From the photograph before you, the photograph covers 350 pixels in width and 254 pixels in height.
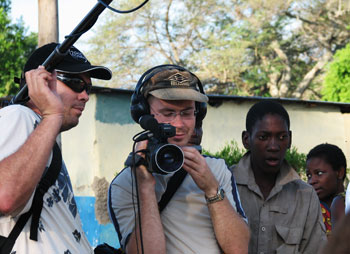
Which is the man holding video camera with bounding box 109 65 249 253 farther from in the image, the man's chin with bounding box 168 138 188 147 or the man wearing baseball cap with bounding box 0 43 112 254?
the man wearing baseball cap with bounding box 0 43 112 254

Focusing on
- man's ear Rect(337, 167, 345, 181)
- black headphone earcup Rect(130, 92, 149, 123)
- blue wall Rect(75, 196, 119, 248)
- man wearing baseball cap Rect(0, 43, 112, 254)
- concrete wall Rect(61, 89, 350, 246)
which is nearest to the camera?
man wearing baseball cap Rect(0, 43, 112, 254)

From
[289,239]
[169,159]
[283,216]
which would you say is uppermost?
[169,159]

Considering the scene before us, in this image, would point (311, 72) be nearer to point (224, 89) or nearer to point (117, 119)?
point (224, 89)

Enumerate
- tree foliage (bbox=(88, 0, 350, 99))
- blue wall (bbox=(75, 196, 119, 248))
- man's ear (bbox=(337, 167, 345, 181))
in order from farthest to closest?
1. tree foliage (bbox=(88, 0, 350, 99))
2. blue wall (bbox=(75, 196, 119, 248))
3. man's ear (bbox=(337, 167, 345, 181))

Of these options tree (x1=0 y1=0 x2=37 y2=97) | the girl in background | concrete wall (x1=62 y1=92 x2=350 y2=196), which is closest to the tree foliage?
tree (x1=0 y1=0 x2=37 y2=97)

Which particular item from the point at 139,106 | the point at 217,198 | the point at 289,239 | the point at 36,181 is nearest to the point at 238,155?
the point at 289,239

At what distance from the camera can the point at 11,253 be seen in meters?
2.11

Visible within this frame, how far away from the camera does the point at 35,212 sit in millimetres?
2209

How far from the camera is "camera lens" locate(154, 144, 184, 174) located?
2461 mm

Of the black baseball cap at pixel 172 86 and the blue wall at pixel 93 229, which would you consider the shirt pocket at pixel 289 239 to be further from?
the blue wall at pixel 93 229

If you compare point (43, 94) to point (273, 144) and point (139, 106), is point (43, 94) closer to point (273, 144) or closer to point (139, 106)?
point (139, 106)

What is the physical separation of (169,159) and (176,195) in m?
0.34

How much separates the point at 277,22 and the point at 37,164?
2792 cm

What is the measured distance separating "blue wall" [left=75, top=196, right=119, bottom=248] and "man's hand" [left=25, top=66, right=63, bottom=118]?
7.60 metres
